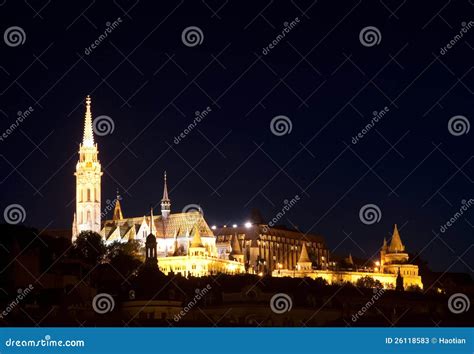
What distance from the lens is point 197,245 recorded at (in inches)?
6191

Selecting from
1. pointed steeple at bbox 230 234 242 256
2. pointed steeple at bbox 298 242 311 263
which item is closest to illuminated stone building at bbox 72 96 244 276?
pointed steeple at bbox 230 234 242 256

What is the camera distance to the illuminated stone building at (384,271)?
165000mm

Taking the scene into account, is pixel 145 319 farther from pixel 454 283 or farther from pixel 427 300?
pixel 454 283

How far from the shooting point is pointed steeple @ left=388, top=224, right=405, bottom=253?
571ft

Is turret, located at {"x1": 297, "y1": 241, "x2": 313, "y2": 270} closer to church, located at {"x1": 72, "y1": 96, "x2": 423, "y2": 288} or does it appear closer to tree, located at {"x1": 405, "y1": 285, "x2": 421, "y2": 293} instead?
church, located at {"x1": 72, "y1": 96, "x2": 423, "y2": 288}

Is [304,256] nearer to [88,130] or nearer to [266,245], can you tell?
[266,245]

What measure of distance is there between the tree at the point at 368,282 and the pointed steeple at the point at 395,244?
401 inches

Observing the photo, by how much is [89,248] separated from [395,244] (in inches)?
1902

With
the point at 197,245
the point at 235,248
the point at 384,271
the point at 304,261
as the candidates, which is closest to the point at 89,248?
the point at 197,245

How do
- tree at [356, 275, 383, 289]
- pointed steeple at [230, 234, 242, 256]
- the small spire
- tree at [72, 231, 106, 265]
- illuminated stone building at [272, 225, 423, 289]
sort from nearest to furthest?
tree at [72, 231, 106, 265]
tree at [356, 275, 383, 289]
the small spire
illuminated stone building at [272, 225, 423, 289]
pointed steeple at [230, 234, 242, 256]

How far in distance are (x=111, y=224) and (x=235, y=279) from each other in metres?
44.5

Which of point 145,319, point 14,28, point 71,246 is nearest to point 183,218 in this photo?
point 71,246

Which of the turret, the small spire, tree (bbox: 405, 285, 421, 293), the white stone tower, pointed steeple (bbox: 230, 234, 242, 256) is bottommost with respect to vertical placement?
the white stone tower

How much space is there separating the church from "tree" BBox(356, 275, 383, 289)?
221cm
